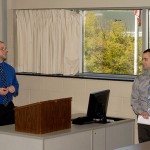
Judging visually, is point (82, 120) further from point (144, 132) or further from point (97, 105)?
point (144, 132)

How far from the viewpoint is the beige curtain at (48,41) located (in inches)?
288

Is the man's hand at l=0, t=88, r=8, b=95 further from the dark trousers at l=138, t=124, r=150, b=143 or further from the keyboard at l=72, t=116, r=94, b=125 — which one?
the dark trousers at l=138, t=124, r=150, b=143

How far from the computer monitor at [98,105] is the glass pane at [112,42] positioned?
1180 millimetres

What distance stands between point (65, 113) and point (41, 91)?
7.05 feet

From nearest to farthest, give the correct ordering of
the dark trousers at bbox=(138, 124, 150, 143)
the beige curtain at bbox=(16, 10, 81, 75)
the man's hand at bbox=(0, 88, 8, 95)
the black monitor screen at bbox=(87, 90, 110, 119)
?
1. the black monitor screen at bbox=(87, 90, 110, 119)
2. the man's hand at bbox=(0, 88, 8, 95)
3. the dark trousers at bbox=(138, 124, 150, 143)
4. the beige curtain at bbox=(16, 10, 81, 75)

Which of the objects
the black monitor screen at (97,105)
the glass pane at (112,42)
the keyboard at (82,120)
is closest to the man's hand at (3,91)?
the keyboard at (82,120)

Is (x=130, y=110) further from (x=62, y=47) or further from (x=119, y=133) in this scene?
(x=62, y=47)

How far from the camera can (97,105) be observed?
5.75 m

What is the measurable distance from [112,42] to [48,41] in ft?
3.28

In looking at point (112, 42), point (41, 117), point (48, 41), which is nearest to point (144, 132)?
point (41, 117)

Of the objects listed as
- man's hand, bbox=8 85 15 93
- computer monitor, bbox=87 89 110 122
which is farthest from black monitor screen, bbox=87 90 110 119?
man's hand, bbox=8 85 15 93

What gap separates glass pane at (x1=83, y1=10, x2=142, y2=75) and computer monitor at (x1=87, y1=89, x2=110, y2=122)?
1.18 meters

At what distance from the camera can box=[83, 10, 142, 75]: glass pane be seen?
22.7ft

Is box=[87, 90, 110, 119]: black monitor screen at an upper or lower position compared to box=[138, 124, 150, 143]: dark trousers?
upper
